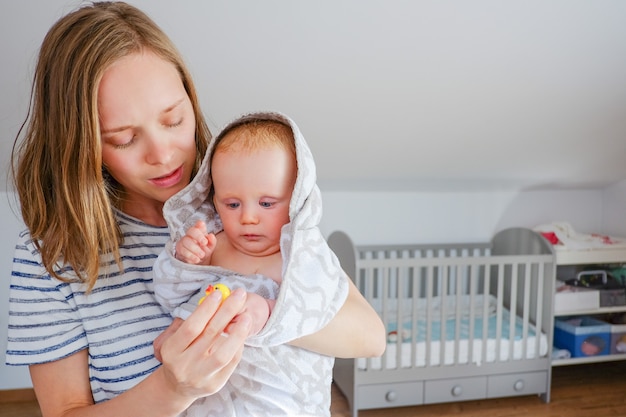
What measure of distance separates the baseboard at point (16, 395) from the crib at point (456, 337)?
1685 millimetres

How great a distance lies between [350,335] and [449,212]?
275 centimetres

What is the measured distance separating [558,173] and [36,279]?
3.27 meters

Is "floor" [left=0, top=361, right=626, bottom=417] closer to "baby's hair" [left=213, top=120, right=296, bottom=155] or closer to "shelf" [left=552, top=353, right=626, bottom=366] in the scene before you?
"shelf" [left=552, top=353, right=626, bottom=366]

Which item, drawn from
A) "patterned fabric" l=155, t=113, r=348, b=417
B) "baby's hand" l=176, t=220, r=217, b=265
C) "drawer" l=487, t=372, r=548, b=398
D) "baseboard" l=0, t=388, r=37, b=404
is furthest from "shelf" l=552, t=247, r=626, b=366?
"baseboard" l=0, t=388, r=37, b=404

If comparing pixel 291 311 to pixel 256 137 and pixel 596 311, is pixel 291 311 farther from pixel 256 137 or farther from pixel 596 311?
pixel 596 311

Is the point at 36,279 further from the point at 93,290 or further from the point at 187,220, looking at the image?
the point at 187,220

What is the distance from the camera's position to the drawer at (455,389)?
116 inches

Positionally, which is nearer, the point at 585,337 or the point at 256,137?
the point at 256,137

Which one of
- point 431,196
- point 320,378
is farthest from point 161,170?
point 431,196

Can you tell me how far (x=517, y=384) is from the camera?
10.0ft

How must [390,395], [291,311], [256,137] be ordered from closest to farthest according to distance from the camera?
[291,311] < [256,137] < [390,395]

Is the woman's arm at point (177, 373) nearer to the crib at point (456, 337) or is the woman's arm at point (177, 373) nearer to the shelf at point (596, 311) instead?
the crib at point (456, 337)

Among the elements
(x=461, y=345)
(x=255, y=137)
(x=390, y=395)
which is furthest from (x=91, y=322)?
(x=461, y=345)

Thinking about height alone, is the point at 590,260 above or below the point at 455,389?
above
